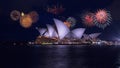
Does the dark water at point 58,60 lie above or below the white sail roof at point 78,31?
below

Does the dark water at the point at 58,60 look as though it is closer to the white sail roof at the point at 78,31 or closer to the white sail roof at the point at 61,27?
the white sail roof at the point at 61,27

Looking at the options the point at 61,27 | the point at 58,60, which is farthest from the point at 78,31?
the point at 58,60

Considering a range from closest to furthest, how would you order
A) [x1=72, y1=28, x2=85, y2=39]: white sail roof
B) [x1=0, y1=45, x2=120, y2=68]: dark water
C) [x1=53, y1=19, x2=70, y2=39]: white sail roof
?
1. [x1=0, y1=45, x2=120, y2=68]: dark water
2. [x1=53, y1=19, x2=70, y2=39]: white sail roof
3. [x1=72, y1=28, x2=85, y2=39]: white sail roof

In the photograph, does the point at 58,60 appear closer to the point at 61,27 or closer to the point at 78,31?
the point at 61,27

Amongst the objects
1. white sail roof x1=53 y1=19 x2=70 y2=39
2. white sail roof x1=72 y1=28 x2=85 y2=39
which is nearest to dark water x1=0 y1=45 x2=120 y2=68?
white sail roof x1=53 y1=19 x2=70 y2=39

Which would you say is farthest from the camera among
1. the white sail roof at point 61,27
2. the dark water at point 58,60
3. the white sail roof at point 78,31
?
the white sail roof at point 78,31

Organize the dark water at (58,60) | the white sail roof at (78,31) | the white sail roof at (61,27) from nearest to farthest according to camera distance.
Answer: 1. the dark water at (58,60)
2. the white sail roof at (61,27)
3. the white sail roof at (78,31)

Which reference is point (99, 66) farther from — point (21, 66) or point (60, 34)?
point (60, 34)

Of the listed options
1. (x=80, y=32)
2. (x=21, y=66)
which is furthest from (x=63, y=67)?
(x=80, y=32)

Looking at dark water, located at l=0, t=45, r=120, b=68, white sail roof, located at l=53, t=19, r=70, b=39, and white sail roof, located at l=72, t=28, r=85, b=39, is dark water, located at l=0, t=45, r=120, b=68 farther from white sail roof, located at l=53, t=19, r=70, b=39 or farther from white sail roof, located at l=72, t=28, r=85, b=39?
white sail roof, located at l=72, t=28, r=85, b=39

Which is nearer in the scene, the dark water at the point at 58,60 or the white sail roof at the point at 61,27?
the dark water at the point at 58,60

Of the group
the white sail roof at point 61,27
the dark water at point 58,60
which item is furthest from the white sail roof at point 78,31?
the dark water at point 58,60
